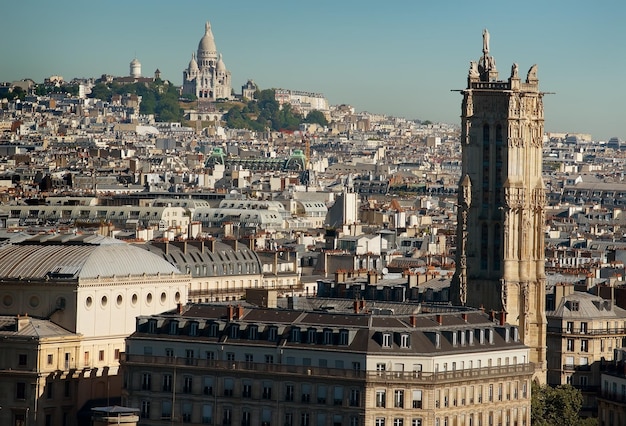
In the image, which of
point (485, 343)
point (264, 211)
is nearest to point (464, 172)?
point (485, 343)

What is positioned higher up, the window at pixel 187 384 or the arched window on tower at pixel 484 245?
the arched window on tower at pixel 484 245

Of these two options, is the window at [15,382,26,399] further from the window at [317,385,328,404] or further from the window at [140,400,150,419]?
the window at [317,385,328,404]

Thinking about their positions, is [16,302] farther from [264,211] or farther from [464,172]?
[264,211]

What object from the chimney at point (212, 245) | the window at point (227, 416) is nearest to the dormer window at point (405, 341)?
the window at point (227, 416)

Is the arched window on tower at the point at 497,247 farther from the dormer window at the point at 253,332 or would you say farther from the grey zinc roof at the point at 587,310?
the dormer window at the point at 253,332

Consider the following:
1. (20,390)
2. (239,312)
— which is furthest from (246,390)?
(20,390)
